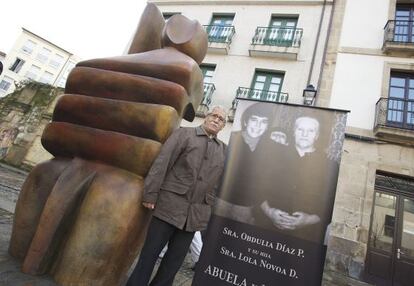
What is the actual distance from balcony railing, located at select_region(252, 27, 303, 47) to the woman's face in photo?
935 cm

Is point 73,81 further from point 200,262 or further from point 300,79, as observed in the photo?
point 300,79

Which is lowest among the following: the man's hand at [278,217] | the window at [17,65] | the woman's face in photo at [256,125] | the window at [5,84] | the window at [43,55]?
the man's hand at [278,217]

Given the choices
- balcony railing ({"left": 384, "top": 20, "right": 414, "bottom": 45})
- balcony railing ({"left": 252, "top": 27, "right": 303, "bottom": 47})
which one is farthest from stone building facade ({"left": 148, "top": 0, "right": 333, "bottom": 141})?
balcony railing ({"left": 384, "top": 20, "right": 414, "bottom": 45})

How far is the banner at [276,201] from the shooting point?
2045 millimetres

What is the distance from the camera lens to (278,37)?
36.5 feet

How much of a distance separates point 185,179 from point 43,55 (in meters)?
49.1

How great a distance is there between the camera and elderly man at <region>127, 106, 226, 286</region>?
1834mm

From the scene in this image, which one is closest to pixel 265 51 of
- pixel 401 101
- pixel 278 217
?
pixel 401 101

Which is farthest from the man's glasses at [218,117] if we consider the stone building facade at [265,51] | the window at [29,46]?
the window at [29,46]

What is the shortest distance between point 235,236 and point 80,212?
1.14m

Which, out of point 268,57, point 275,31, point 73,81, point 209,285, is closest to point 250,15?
point 275,31

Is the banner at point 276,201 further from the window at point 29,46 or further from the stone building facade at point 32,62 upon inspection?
the window at point 29,46

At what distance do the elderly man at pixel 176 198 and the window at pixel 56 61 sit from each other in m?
49.3

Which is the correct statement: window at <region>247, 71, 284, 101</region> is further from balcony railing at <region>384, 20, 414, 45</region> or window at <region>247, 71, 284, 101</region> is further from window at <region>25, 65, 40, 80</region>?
window at <region>25, 65, 40, 80</region>
